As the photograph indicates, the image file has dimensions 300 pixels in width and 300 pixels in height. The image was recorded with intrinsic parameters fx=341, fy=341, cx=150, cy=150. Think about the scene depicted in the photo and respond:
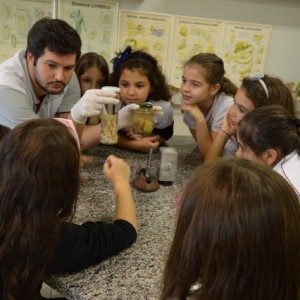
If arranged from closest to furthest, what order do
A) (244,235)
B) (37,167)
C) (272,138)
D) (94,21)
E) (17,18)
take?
(244,235) < (37,167) < (272,138) < (17,18) < (94,21)

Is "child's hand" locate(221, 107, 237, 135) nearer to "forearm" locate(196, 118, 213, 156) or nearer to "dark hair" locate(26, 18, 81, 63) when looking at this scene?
"forearm" locate(196, 118, 213, 156)

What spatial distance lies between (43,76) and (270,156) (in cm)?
83

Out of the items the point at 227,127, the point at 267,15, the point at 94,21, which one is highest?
the point at 267,15

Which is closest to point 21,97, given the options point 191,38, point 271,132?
point 271,132

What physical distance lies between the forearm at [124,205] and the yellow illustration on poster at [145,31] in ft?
4.48

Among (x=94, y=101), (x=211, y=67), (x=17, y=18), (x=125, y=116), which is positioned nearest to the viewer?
(x=94, y=101)

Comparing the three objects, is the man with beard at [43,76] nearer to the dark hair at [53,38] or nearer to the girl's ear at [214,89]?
the dark hair at [53,38]

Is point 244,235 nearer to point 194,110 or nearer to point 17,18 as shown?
point 194,110

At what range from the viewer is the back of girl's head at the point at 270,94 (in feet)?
4.00

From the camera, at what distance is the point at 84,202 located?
1.01m

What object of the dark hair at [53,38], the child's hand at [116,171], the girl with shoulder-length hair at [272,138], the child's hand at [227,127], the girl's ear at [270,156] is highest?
the dark hair at [53,38]

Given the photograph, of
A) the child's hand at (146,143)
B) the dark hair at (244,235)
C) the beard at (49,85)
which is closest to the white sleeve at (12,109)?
the beard at (49,85)

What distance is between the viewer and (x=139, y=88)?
1467 millimetres

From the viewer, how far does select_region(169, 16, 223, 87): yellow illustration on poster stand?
214cm
